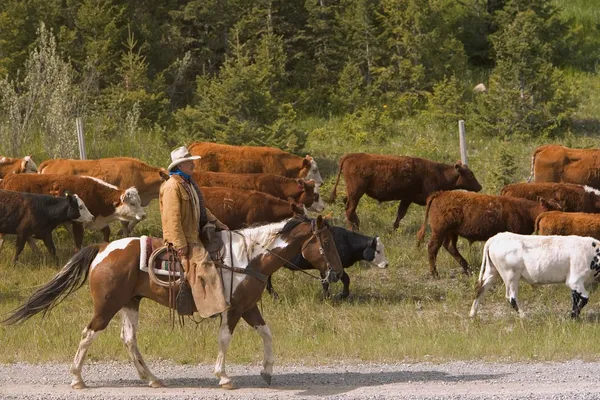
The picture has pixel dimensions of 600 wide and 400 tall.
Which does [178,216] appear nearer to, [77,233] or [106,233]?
[77,233]

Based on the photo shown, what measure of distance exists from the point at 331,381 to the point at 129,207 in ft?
28.1

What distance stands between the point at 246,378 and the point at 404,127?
15446mm

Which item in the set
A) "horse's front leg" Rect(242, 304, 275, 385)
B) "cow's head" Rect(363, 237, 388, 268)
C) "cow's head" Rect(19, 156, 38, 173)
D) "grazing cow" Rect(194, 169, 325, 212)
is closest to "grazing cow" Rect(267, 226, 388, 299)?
"cow's head" Rect(363, 237, 388, 268)

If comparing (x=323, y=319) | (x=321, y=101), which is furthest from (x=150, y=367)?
(x=321, y=101)

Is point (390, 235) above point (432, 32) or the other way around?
the other way around

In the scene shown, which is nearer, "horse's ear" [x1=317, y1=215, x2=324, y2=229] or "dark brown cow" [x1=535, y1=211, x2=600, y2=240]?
"horse's ear" [x1=317, y1=215, x2=324, y2=229]

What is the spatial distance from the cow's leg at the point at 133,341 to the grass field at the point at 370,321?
1178 mm

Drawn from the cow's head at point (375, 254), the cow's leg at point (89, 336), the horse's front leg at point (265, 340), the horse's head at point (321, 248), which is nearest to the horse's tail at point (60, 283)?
the cow's leg at point (89, 336)

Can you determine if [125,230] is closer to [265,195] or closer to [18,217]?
[18,217]

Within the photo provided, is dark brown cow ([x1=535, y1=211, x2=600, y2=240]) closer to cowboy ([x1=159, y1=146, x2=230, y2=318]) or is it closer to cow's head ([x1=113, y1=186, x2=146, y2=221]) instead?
cow's head ([x1=113, y1=186, x2=146, y2=221])

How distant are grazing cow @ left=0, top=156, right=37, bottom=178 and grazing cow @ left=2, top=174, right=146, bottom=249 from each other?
1576mm

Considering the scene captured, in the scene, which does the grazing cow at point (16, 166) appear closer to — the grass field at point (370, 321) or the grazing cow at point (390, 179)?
the grass field at point (370, 321)

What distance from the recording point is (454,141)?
24.0 meters

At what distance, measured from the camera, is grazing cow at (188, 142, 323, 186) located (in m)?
19.4
